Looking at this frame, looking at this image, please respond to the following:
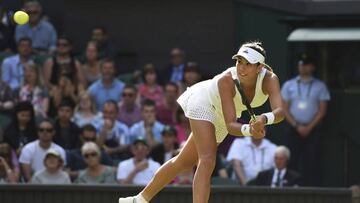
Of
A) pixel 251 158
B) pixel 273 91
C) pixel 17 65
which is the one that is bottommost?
pixel 251 158

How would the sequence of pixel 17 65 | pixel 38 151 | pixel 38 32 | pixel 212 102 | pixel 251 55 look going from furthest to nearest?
pixel 38 32 → pixel 17 65 → pixel 38 151 → pixel 212 102 → pixel 251 55

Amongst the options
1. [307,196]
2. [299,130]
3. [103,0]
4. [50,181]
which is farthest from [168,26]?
[307,196]

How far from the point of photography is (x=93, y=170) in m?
14.5

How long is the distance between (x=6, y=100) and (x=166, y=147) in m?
2.54

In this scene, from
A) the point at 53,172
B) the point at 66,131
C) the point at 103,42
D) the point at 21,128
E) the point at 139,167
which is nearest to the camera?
the point at 53,172

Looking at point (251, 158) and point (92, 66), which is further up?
point (92, 66)

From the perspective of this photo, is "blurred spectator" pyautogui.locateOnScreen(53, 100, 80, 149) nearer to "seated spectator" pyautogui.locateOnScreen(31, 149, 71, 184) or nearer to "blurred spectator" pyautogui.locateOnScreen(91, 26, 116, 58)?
"seated spectator" pyautogui.locateOnScreen(31, 149, 71, 184)

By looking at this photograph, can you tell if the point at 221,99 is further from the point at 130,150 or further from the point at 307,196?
the point at 130,150

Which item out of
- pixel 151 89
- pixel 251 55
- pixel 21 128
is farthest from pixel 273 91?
pixel 151 89

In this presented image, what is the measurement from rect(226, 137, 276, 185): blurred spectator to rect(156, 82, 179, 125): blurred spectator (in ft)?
4.27

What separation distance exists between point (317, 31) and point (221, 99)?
266 inches

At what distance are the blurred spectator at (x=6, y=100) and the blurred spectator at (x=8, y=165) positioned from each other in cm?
117

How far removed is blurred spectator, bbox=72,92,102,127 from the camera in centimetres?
1587

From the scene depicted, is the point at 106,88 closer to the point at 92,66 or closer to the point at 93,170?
the point at 92,66
